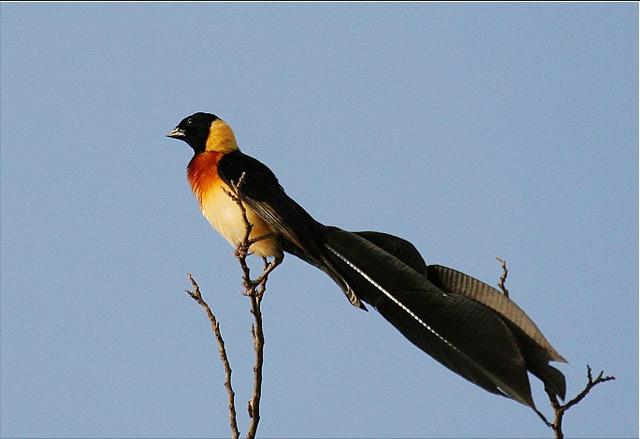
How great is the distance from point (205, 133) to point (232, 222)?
82cm

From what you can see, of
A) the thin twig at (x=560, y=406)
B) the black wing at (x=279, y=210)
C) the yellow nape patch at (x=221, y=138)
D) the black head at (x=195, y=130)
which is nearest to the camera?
the thin twig at (x=560, y=406)

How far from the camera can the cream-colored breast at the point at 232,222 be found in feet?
14.6

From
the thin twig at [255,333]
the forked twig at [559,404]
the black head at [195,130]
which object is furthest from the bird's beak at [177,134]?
the forked twig at [559,404]

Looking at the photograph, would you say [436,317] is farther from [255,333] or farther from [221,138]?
[221,138]

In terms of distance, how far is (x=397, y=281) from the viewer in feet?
11.9

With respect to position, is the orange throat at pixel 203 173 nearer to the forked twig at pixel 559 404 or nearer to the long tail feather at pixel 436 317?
the long tail feather at pixel 436 317

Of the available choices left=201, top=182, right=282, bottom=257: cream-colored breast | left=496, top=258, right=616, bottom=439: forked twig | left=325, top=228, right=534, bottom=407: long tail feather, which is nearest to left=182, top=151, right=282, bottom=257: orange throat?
left=201, top=182, right=282, bottom=257: cream-colored breast

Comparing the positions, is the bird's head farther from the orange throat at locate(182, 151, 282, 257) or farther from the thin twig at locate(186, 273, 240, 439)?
the thin twig at locate(186, 273, 240, 439)

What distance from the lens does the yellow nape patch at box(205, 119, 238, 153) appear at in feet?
16.3

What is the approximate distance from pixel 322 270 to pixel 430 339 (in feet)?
2.60

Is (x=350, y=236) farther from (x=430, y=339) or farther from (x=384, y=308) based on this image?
(x=430, y=339)

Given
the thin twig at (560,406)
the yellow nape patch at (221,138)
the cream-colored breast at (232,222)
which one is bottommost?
the thin twig at (560,406)

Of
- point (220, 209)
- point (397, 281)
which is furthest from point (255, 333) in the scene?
point (220, 209)

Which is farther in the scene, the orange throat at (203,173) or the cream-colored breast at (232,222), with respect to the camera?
the orange throat at (203,173)
